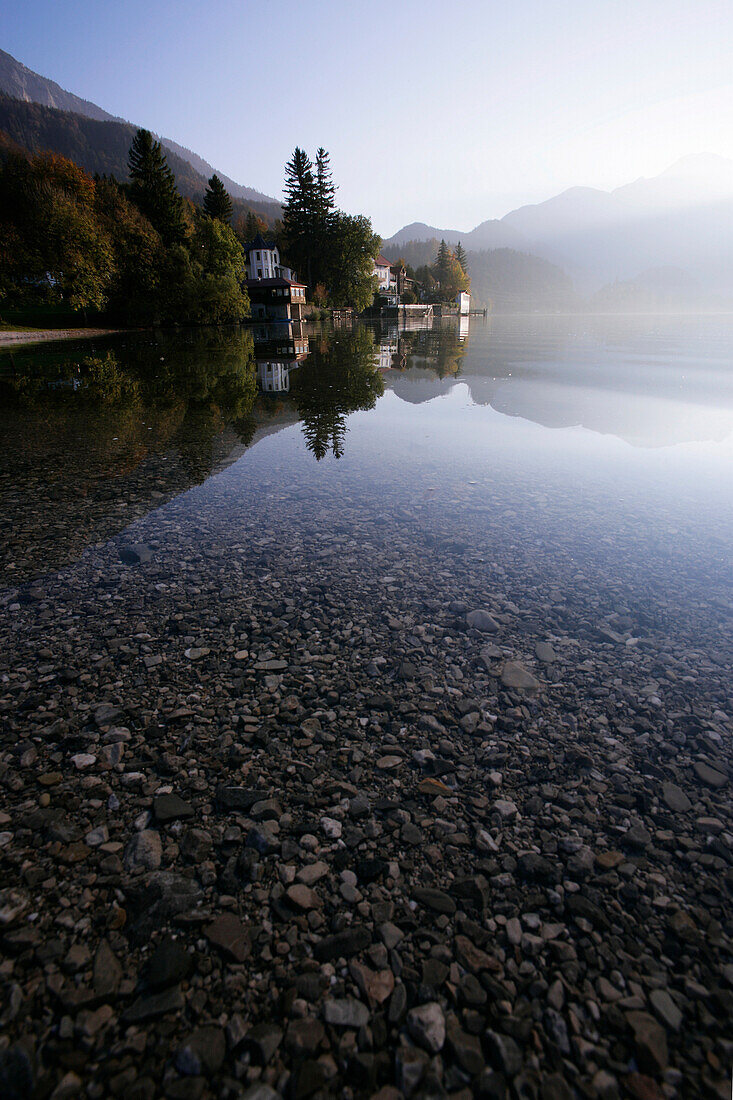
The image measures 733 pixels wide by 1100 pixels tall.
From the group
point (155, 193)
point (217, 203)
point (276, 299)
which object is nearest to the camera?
point (155, 193)

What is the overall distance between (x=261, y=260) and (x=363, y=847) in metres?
135

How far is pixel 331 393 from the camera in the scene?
2283 cm

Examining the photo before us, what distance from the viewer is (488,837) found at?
3.53 m

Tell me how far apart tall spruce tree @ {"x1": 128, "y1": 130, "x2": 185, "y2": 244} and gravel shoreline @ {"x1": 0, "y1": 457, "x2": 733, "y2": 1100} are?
93.8 metres

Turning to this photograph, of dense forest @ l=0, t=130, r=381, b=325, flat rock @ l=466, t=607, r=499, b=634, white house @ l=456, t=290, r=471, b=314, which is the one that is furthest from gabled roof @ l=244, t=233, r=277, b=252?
flat rock @ l=466, t=607, r=499, b=634

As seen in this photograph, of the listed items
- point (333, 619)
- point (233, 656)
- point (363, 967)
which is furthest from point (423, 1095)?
point (333, 619)

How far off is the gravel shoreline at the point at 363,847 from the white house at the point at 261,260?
4994 inches

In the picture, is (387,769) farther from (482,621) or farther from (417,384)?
(417,384)

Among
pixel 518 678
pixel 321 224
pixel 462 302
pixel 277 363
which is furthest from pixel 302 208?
pixel 518 678

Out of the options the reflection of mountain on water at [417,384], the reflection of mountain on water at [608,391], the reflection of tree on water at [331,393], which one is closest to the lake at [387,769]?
the reflection of tree on water at [331,393]

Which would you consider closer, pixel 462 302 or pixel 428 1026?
pixel 428 1026

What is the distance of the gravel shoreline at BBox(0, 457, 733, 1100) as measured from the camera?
2.49 metres

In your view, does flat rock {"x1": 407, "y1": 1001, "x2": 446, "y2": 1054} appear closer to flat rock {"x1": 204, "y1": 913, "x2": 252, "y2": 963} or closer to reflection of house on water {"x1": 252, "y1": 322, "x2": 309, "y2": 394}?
flat rock {"x1": 204, "y1": 913, "x2": 252, "y2": 963}

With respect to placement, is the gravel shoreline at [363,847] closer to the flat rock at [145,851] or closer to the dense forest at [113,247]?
the flat rock at [145,851]
